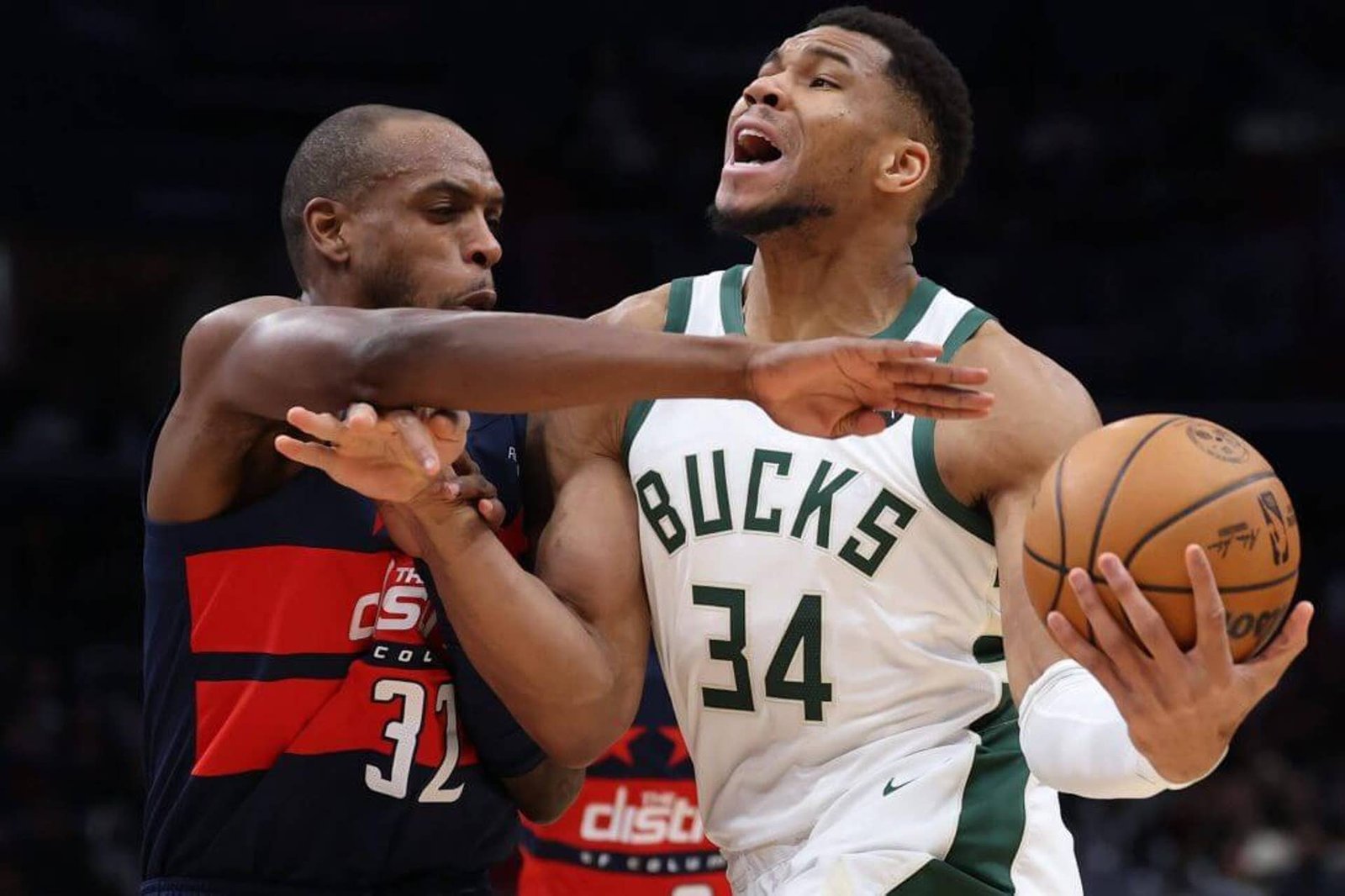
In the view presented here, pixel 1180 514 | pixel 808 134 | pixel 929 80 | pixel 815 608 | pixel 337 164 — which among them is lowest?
pixel 815 608

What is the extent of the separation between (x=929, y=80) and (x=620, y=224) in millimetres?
7491

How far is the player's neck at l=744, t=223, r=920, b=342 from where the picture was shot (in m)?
4.21

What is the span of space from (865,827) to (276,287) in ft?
29.2

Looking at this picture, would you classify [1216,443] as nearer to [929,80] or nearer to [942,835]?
[942,835]

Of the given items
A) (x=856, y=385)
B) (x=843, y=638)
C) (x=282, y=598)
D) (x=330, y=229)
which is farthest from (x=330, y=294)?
(x=856, y=385)

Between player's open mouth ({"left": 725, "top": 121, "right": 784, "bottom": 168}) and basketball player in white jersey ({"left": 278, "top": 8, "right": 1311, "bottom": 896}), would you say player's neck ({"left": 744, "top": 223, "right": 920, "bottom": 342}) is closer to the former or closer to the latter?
basketball player in white jersey ({"left": 278, "top": 8, "right": 1311, "bottom": 896})

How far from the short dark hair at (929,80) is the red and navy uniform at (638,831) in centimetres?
184

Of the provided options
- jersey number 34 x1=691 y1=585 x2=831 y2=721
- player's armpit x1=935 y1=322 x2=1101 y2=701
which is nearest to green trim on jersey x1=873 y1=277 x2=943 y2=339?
player's armpit x1=935 y1=322 x2=1101 y2=701

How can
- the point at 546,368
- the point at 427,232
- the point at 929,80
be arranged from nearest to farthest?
1. the point at 546,368
2. the point at 427,232
3. the point at 929,80

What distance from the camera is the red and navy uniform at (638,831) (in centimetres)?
543

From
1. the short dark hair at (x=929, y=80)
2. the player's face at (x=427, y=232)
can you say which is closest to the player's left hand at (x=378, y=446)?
the player's face at (x=427, y=232)

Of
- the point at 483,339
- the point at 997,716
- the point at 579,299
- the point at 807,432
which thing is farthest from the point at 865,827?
the point at 579,299

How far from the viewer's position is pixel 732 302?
14.2 ft

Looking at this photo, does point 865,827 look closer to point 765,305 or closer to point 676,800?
point 765,305
